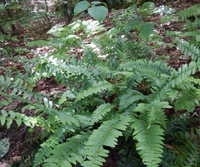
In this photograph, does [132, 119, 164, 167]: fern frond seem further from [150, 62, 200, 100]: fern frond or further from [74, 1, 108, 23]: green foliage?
[74, 1, 108, 23]: green foliage

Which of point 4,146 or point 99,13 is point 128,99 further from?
point 4,146

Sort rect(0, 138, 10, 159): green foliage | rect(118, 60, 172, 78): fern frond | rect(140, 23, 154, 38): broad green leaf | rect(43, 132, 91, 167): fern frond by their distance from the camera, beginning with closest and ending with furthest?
rect(43, 132, 91, 167): fern frond → rect(118, 60, 172, 78): fern frond → rect(140, 23, 154, 38): broad green leaf → rect(0, 138, 10, 159): green foliage

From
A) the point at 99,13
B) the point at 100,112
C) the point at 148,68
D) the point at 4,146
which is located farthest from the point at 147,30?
the point at 4,146

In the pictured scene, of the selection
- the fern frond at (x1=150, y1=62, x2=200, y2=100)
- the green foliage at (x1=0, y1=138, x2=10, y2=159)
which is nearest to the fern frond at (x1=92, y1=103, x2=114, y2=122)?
the fern frond at (x1=150, y1=62, x2=200, y2=100)

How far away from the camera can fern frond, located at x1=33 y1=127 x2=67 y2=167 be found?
156 centimetres

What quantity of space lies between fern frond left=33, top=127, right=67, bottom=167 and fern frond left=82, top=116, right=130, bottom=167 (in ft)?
1.49

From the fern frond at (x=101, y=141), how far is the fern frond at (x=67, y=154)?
0.48 ft

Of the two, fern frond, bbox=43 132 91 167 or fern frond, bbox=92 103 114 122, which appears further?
fern frond, bbox=92 103 114 122

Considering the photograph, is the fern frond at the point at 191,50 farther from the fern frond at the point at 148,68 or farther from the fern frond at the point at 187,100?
the fern frond at the point at 187,100

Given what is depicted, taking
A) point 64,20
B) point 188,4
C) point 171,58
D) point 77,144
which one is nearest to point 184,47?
point 171,58

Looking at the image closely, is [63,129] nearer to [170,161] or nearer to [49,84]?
[170,161]

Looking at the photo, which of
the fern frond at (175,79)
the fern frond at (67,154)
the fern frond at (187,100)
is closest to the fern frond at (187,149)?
the fern frond at (187,100)

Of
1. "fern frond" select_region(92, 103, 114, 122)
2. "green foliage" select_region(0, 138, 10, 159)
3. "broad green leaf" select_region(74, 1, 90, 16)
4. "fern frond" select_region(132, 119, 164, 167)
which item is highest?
"broad green leaf" select_region(74, 1, 90, 16)

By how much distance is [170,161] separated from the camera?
1.54 m
